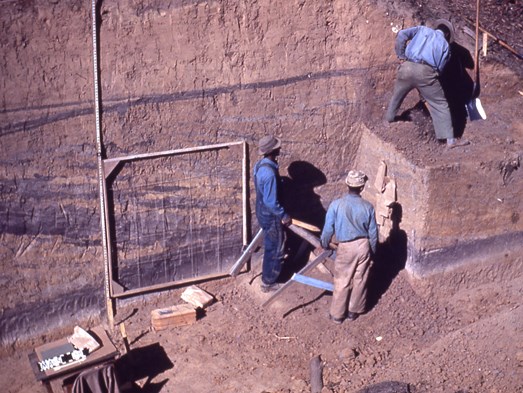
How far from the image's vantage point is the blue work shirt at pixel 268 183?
8680 mm

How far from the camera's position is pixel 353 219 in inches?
329

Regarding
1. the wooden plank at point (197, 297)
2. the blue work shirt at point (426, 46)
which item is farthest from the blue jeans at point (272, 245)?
the blue work shirt at point (426, 46)

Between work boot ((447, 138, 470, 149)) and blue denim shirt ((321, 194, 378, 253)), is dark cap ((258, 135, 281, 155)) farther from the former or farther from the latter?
work boot ((447, 138, 470, 149))

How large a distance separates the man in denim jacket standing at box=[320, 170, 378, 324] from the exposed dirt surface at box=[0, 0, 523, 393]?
0.94ft

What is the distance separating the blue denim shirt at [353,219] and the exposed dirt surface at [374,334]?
1.07 meters

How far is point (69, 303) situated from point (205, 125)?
8.74 feet

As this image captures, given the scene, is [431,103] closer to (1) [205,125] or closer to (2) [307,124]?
(2) [307,124]

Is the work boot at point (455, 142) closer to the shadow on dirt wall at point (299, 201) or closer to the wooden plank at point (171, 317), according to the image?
the shadow on dirt wall at point (299, 201)

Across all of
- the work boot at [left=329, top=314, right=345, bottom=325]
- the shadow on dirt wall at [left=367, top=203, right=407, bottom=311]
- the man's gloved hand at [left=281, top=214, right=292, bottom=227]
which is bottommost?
the work boot at [left=329, top=314, right=345, bottom=325]

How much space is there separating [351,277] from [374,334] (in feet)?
2.40

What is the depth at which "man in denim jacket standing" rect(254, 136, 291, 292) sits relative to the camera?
8.73 metres

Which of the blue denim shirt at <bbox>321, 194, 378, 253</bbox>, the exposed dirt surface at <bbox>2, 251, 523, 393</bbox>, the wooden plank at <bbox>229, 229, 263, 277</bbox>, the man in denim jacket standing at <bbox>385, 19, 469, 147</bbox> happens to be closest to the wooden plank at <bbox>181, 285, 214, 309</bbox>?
the exposed dirt surface at <bbox>2, 251, 523, 393</bbox>

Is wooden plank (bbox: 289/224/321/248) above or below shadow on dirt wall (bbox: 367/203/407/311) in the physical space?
above

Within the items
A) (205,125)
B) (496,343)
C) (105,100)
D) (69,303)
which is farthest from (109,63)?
(496,343)
